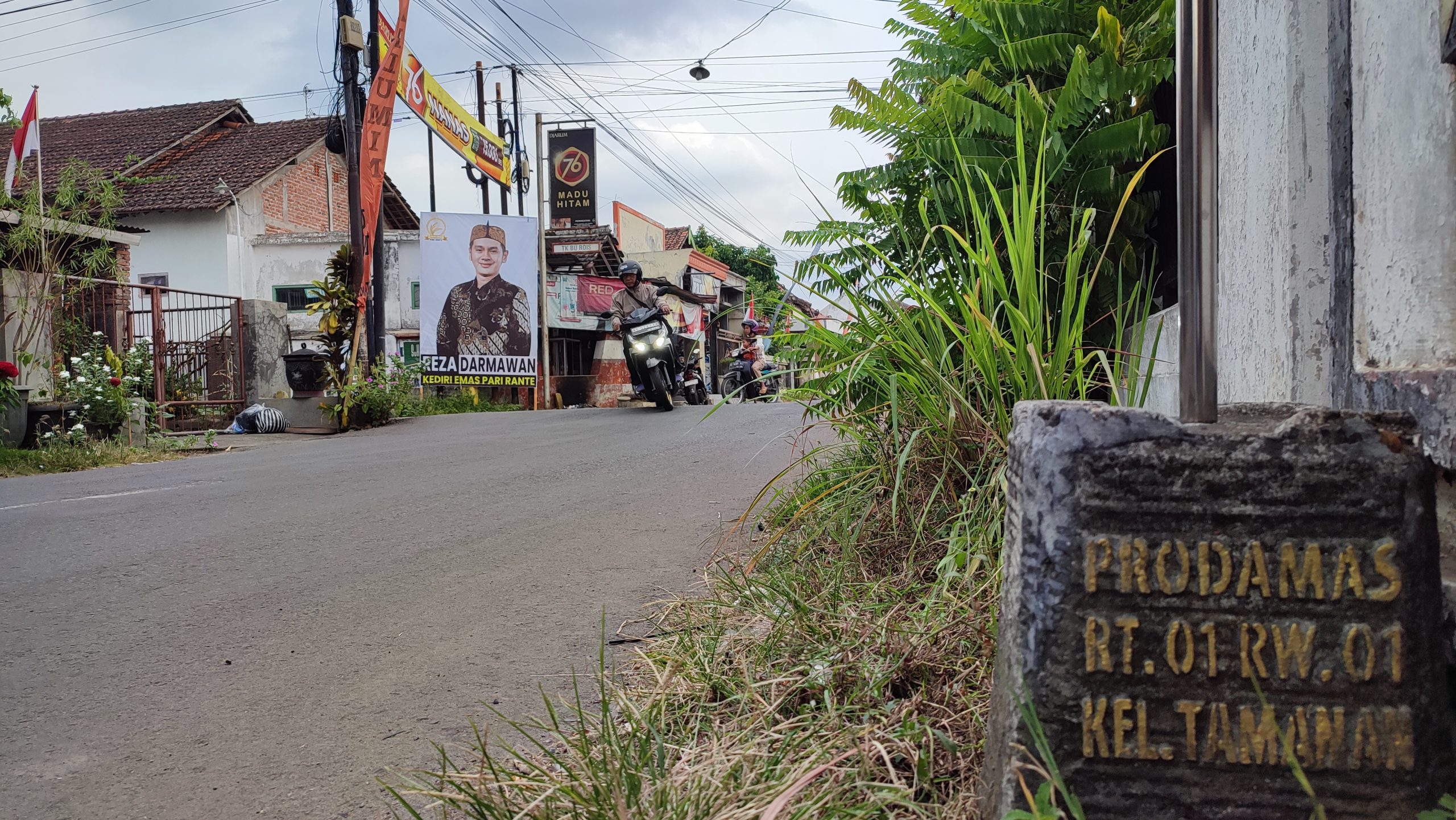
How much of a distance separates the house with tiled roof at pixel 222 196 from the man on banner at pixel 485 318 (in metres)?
7.06

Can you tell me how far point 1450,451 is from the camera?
5.28ft

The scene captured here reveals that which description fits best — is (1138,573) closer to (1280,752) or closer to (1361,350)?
(1280,752)

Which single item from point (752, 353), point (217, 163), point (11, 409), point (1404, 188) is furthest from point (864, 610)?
point (217, 163)

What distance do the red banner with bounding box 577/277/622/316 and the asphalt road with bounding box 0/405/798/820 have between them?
20.4m

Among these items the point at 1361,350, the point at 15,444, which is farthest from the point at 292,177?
the point at 1361,350

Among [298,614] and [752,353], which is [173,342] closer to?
[752,353]

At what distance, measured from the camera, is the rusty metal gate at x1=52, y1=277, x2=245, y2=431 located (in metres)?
12.0

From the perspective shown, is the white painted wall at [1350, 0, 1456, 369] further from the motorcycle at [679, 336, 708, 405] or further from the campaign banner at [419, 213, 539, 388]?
the campaign banner at [419, 213, 539, 388]

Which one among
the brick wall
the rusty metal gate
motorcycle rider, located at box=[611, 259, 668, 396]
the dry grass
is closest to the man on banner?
the rusty metal gate

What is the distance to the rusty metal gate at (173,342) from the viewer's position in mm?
12047

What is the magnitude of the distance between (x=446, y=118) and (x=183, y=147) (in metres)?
12.0

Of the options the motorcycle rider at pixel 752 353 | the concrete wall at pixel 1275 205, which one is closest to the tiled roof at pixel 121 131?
the motorcycle rider at pixel 752 353

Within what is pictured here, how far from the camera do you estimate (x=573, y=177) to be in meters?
28.7

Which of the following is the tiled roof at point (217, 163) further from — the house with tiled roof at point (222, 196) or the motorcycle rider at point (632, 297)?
the motorcycle rider at point (632, 297)
